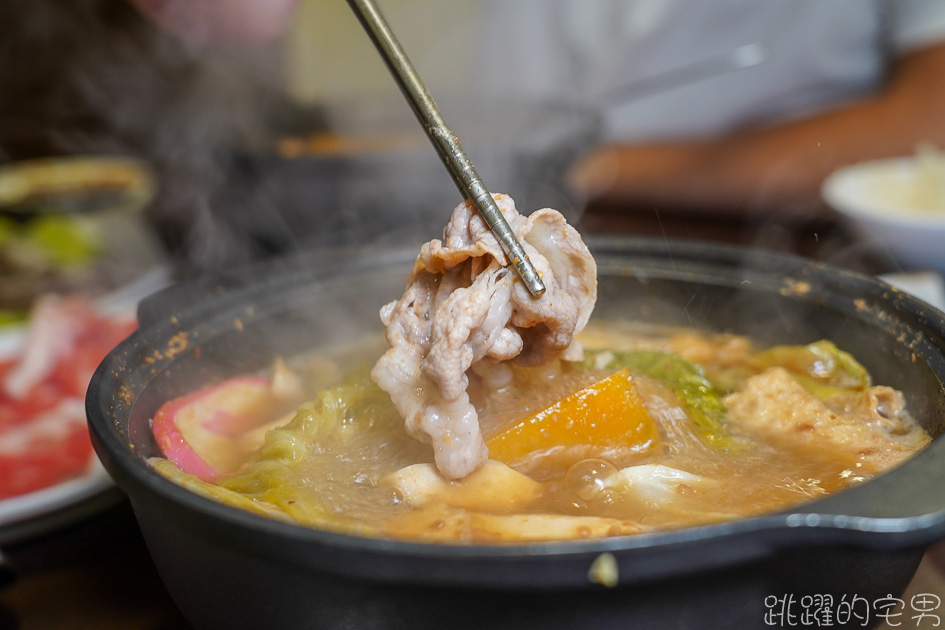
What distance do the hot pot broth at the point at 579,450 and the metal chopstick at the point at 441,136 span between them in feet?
1.00

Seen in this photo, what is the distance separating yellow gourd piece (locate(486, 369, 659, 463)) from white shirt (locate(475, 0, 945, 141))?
3.37 meters

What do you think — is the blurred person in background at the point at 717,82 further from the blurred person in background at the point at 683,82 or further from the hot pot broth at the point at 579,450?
the hot pot broth at the point at 579,450

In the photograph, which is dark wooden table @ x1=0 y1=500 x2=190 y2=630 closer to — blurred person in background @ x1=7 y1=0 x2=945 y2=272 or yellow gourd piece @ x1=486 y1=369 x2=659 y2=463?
yellow gourd piece @ x1=486 y1=369 x2=659 y2=463

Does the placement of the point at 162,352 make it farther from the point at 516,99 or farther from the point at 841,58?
the point at 841,58

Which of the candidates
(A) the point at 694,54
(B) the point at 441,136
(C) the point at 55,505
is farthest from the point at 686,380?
(A) the point at 694,54

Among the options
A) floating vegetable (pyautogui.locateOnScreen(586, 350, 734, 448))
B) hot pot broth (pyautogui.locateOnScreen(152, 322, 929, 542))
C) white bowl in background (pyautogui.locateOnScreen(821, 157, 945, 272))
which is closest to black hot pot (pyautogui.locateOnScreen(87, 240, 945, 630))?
hot pot broth (pyautogui.locateOnScreen(152, 322, 929, 542))

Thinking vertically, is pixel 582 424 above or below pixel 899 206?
above

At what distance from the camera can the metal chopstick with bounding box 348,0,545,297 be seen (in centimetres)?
124

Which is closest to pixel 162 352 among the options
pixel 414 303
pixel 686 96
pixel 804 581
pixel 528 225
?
pixel 414 303

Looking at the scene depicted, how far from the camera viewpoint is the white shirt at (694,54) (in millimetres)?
4660

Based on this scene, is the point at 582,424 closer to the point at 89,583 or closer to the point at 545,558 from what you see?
the point at 545,558

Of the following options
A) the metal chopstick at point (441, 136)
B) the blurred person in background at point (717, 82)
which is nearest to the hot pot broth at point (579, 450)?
the metal chopstick at point (441, 136)

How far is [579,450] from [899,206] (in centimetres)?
276

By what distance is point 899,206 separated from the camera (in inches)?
130
